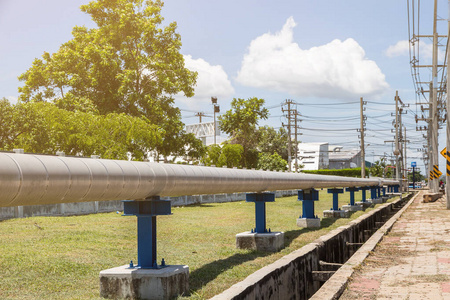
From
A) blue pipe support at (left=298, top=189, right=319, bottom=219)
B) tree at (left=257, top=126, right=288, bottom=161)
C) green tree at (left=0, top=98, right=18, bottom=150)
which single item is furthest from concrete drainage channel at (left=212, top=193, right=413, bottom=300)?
tree at (left=257, top=126, right=288, bottom=161)

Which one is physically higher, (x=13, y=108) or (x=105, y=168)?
(x=13, y=108)

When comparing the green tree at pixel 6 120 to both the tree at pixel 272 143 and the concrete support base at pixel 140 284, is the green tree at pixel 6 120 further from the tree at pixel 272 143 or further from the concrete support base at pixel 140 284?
the tree at pixel 272 143

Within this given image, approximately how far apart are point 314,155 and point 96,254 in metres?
125

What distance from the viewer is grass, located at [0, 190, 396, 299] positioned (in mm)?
6801

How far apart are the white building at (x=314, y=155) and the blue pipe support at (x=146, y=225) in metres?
122

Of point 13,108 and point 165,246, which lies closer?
point 165,246

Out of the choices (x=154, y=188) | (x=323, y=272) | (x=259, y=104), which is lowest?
(x=323, y=272)

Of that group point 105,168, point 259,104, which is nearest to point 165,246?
point 105,168

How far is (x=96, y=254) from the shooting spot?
9367 millimetres

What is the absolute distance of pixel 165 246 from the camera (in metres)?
10.7

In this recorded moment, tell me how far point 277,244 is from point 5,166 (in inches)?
287

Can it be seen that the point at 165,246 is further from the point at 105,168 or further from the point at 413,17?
the point at 413,17

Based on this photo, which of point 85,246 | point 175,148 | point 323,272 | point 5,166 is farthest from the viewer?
point 175,148

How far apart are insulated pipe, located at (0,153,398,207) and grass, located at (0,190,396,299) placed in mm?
1301
